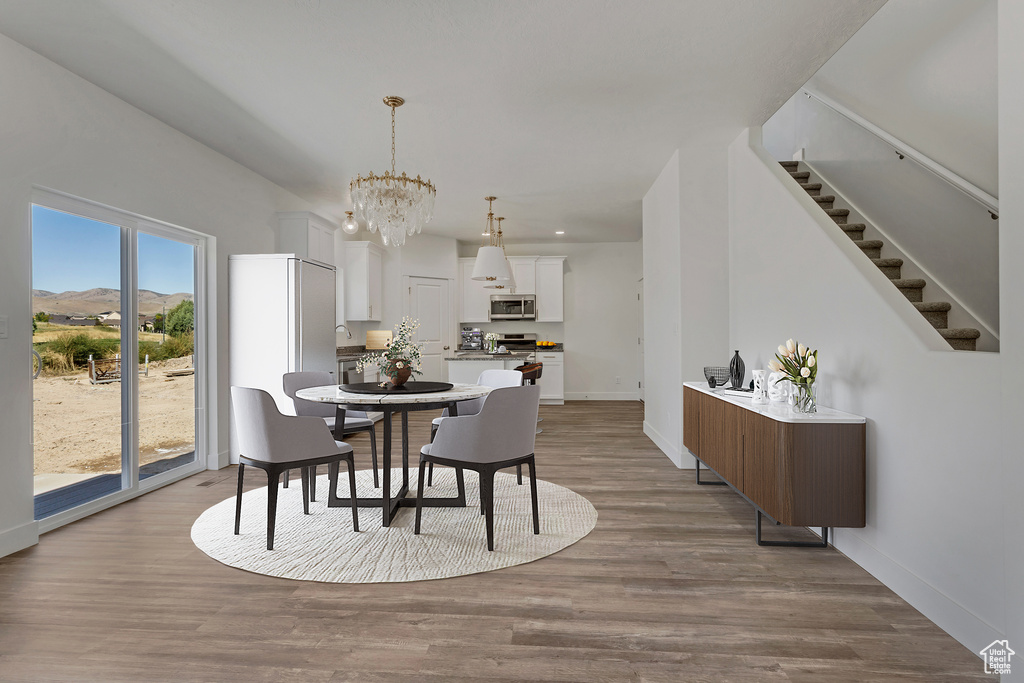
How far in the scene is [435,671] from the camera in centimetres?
181

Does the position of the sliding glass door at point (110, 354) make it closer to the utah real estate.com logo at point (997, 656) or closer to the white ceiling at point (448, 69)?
the white ceiling at point (448, 69)

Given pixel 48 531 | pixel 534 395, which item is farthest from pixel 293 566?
pixel 48 531

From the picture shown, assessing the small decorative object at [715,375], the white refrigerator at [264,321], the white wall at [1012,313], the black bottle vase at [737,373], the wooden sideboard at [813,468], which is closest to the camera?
the white wall at [1012,313]

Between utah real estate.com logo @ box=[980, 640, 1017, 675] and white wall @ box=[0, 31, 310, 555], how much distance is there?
14.1 ft

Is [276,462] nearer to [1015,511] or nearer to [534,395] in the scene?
[534,395]

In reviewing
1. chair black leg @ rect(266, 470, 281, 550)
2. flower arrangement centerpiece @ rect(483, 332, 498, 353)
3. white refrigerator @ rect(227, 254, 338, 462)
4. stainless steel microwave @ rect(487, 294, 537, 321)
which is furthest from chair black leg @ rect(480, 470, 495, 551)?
stainless steel microwave @ rect(487, 294, 537, 321)

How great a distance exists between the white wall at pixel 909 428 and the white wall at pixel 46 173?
171 inches

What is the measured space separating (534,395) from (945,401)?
1.82m

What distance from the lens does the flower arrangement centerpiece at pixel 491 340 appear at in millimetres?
8398

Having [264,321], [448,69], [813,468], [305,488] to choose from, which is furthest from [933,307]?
[264,321]

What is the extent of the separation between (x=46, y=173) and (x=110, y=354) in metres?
1.24

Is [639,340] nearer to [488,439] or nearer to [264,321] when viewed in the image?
[264,321]

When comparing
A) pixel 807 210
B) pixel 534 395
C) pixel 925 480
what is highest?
pixel 807 210

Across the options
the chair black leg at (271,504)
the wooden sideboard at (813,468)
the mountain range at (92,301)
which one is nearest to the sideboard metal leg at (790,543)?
the wooden sideboard at (813,468)
